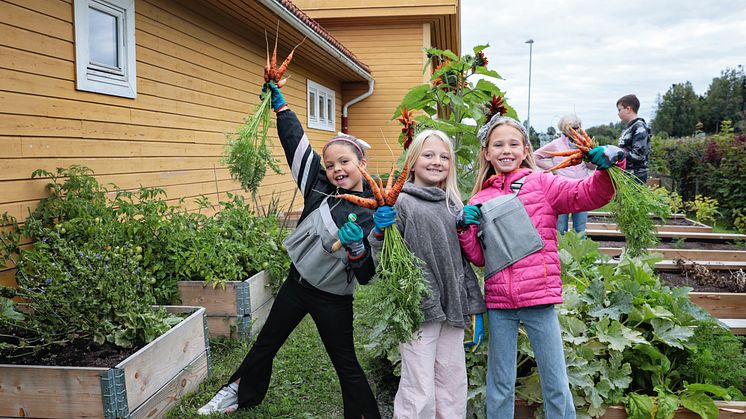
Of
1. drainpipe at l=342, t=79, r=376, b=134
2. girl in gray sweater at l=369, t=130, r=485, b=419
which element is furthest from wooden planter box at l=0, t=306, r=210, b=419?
drainpipe at l=342, t=79, r=376, b=134

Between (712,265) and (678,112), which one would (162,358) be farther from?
(678,112)

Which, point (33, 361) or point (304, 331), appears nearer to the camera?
point (33, 361)

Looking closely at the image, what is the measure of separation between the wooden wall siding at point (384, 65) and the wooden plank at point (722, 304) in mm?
9722

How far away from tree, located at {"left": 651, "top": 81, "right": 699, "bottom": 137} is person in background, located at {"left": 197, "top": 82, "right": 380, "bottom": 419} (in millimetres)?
96222

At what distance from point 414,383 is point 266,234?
9.91ft

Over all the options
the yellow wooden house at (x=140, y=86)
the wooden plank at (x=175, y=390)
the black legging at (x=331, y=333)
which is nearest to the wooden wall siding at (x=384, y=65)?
the yellow wooden house at (x=140, y=86)

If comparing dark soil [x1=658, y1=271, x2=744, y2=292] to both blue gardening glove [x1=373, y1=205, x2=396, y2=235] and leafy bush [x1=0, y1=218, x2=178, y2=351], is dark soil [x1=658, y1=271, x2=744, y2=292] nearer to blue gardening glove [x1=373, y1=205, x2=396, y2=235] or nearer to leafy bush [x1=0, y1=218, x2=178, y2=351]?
blue gardening glove [x1=373, y1=205, x2=396, y2=235]

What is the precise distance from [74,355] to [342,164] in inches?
77.4

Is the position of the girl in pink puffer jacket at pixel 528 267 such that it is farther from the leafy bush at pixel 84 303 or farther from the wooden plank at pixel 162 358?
the leafy bush at pixel 84 303

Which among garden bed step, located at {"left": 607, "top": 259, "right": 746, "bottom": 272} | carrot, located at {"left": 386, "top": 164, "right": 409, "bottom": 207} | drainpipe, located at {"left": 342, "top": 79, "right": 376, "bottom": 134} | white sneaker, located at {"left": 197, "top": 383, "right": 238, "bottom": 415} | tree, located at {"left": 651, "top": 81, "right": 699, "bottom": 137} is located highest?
tree, located at {"left": 651, "top": 81, "right": 699, "bottom": 137}

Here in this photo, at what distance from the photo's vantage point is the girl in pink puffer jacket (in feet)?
8.70

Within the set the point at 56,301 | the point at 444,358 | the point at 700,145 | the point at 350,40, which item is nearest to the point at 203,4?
the point at 56,301

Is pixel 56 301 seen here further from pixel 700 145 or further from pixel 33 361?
pixel 700 145

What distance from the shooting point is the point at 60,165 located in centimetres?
430
